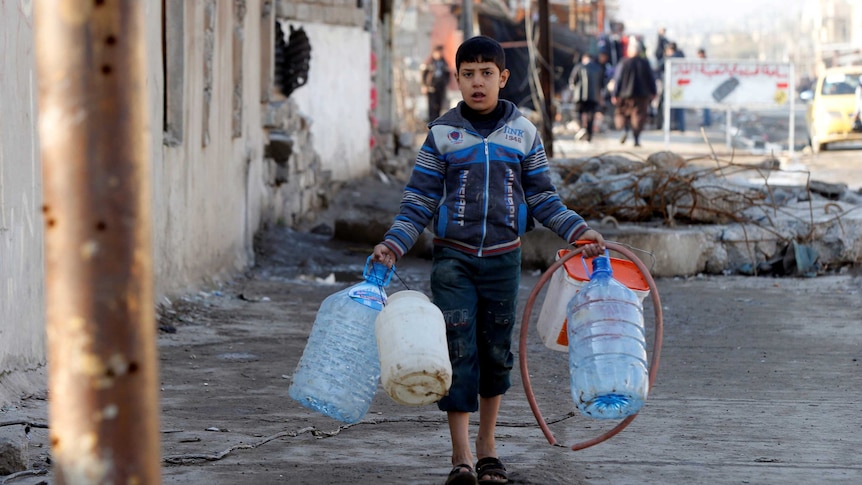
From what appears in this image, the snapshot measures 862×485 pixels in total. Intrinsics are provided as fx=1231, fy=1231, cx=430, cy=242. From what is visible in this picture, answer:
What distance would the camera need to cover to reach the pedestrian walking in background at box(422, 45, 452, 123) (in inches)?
998

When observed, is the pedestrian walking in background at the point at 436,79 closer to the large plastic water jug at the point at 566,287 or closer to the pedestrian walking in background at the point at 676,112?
the pedestrian walking in background at the point at 676,112

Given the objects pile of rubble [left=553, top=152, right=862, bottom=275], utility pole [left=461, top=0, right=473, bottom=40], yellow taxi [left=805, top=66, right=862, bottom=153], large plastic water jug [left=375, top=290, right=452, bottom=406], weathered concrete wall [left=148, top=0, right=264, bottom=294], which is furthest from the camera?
yellow taxi [left=805, top=66, right=862, bottom=153]

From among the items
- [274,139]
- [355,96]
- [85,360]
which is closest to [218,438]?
[85,360]

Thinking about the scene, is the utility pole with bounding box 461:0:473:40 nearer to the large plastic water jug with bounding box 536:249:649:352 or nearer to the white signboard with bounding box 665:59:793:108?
the white signboard with bounding box 665:59:793:108

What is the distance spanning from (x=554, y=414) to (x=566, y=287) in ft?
4.04

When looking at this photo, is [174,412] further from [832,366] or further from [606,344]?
[832,366]

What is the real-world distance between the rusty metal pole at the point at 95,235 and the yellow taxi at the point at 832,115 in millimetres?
22248

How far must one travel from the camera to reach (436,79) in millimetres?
25359

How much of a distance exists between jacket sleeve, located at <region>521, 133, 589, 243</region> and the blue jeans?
0.16 metres

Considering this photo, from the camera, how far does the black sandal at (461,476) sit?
13.1 ft

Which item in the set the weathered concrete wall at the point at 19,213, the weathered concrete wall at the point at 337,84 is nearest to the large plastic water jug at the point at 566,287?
the weathered concrete wall at the point at 19,213

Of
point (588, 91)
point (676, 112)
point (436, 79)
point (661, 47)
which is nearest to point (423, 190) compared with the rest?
point (588, 91)

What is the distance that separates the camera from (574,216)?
14.1 ft

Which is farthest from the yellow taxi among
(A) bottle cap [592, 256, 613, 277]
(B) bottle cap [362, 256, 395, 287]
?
(B) bottle cap [362, 256, 395, 287]
